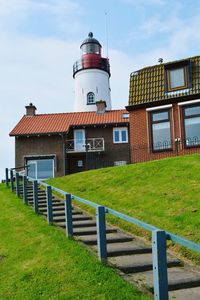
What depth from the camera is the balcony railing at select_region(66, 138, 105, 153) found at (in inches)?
Answer: 1353

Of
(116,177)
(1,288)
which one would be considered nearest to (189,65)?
(116,177)

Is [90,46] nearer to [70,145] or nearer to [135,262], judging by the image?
[70,145]

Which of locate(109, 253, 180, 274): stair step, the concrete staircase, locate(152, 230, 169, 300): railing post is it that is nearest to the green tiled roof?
the concrete staircase

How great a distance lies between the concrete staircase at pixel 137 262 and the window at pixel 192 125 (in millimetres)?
12253

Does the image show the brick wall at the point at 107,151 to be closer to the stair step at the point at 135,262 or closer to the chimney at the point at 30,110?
the chimney at the point at 30,110

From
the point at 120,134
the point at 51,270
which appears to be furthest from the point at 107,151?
the point at 51,270

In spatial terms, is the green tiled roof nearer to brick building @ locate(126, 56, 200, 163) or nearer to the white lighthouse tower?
brick building @ locate(126, 56, 200, 163)

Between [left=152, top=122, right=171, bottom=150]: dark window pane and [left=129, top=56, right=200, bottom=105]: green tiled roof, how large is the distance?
1431mm

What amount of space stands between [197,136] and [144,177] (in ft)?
27.0

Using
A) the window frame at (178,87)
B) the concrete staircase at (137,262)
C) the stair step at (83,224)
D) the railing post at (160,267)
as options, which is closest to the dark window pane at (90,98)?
the window frame at (178,87)

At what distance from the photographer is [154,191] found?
11.8m

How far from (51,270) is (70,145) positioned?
94.3ft

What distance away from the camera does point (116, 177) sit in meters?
15.1

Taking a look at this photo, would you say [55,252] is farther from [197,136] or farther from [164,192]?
[197,136]
